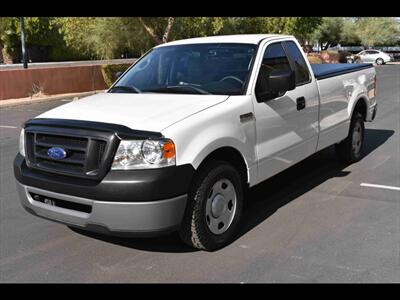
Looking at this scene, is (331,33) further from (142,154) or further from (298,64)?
(142,154)

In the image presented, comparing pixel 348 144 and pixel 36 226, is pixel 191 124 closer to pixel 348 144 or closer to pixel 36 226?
pixel 36 226

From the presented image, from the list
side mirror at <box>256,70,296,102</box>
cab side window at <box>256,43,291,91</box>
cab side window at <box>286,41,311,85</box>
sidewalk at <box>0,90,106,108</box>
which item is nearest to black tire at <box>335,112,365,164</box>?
cab side window at <box>286,41,311,85</box>

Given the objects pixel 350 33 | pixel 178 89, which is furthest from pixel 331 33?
pixel 178 89

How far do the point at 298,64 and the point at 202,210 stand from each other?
8.01 ft

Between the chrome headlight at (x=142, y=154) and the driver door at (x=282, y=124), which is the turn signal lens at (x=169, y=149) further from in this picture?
the driver door at (x=282, y=124)

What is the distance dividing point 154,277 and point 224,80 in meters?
1.99

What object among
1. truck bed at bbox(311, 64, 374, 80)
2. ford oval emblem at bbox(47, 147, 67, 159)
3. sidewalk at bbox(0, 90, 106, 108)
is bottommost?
sidewalk at bbox(0, 90, 106, 108)

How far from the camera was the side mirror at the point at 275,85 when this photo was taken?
178 inches

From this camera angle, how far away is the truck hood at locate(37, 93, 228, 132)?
148 inches

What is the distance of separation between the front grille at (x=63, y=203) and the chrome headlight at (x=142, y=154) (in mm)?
398

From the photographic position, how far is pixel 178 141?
3658mm

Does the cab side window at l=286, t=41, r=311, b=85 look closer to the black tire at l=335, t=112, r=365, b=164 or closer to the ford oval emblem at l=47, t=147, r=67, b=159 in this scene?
the black tire at l=335, t=112, r=365, b=164

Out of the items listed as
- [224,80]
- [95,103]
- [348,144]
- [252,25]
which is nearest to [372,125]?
[348,144]

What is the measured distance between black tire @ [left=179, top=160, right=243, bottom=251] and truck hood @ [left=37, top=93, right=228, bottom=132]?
50 cm
